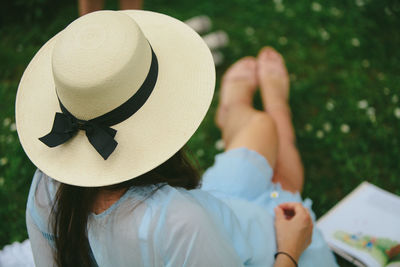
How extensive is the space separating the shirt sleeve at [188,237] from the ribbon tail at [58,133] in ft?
1.18

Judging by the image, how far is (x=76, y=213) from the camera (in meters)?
1.16

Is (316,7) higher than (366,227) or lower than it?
higher

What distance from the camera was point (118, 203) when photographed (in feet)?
3.72

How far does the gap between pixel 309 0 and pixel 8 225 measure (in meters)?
2.93

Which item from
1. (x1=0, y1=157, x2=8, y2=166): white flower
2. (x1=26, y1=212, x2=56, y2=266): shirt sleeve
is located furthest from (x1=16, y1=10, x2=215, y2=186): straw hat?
(x1=0, y1=157, x2=8, y2=166): white flower

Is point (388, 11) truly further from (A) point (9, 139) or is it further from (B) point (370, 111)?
(A) point (9, 139)

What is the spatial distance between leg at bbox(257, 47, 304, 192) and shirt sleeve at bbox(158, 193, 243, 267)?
36.7 inches

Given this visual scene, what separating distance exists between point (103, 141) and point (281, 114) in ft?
5.10

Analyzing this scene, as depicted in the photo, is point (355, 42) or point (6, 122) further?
point (355, 42)

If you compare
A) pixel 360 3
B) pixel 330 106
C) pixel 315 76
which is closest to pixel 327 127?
pixel 330 106

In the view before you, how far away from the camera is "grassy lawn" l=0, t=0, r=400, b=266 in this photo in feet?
7.85

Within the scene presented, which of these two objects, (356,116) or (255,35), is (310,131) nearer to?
(356,116)

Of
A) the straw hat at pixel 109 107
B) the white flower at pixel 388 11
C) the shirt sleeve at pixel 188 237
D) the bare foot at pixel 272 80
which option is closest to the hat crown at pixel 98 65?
the straw hat at pixel 109 107

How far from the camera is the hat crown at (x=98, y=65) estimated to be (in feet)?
3.43
